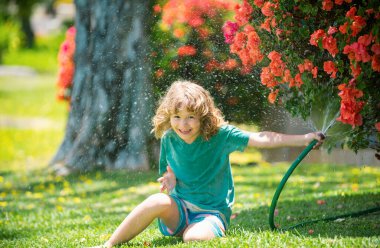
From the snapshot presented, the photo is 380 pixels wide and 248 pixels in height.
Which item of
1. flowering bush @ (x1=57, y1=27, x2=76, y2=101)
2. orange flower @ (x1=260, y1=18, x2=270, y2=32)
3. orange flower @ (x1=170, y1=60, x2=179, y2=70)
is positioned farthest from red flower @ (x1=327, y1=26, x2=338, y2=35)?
flowering bush @ (x1=57, y1=27, x2=76, y2=101)

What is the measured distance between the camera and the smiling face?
150 inches

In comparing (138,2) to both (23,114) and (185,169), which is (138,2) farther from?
(23,114)

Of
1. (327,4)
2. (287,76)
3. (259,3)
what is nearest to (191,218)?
(287,76)

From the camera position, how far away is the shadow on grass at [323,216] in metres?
3.92

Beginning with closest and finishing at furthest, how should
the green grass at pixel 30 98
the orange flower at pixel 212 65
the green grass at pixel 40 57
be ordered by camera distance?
the orange flower at pixel 212 65, the green grass at pixel 30 98, the green grass at pixel 40 57

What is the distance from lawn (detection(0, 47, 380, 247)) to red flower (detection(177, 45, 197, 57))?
1.26 m

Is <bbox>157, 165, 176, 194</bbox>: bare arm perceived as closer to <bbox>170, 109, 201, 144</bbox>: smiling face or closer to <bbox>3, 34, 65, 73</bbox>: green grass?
<bbox>170, 109, 201, 144</bbox>: smiling face

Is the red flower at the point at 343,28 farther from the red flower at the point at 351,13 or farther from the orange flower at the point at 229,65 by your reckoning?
the orange flower at the point at 229,65

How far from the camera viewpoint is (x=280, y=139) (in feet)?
11.7

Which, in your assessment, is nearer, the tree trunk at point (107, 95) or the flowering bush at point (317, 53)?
the flowering bush at point (317, 53)

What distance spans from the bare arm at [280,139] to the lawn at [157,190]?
0.49 meters

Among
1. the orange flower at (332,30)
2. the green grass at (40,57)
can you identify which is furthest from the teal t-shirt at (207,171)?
the green grass at (40,57)

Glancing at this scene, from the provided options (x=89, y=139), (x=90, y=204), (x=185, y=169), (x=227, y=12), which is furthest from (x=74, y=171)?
(x=185, y=169)

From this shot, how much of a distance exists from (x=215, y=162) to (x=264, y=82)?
0.54 m
